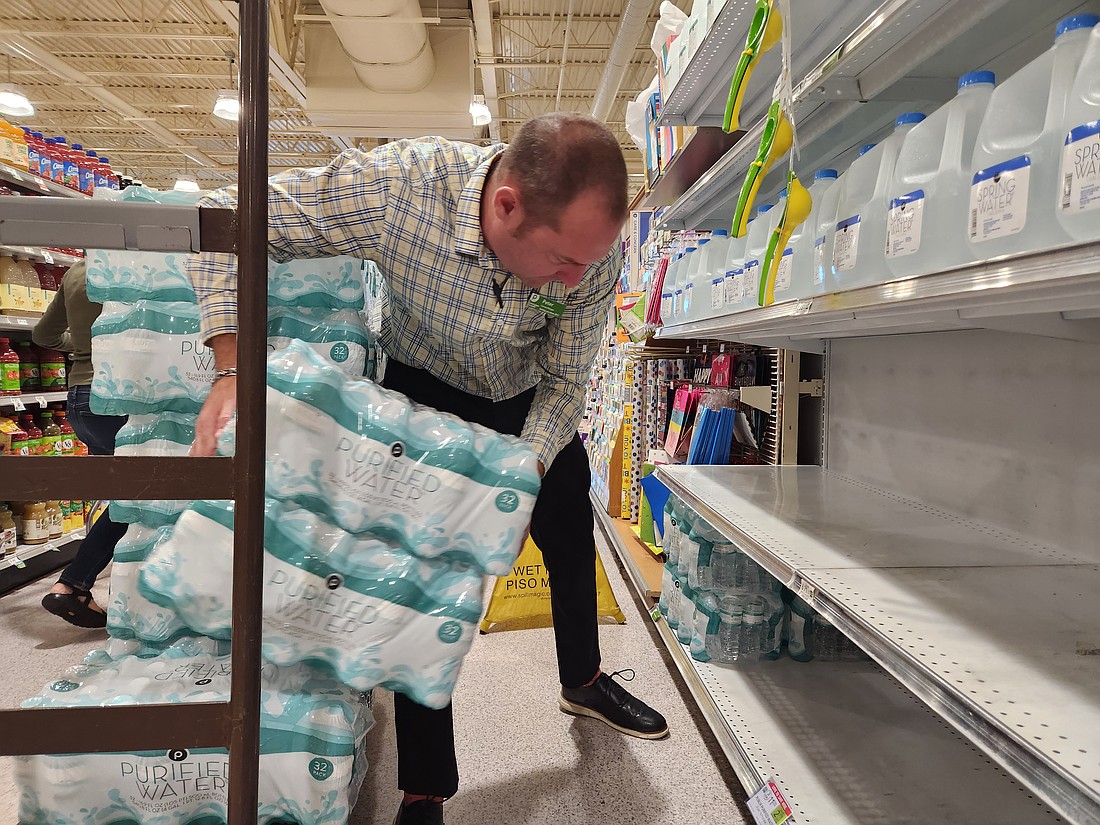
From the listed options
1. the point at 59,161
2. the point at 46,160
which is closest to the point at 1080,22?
the point at 46,160

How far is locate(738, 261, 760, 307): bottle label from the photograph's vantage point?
180 cm

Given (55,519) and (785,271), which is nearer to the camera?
(785,271)

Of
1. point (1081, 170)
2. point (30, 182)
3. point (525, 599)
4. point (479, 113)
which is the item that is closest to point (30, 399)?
point (30, 182)

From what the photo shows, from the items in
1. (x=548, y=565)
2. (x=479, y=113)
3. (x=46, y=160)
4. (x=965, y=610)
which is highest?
(x=479, y=113)

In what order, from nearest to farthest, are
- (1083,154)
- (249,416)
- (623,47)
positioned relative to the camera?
(1083,154)
(249,416)
(623,47)

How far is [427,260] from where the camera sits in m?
1.48

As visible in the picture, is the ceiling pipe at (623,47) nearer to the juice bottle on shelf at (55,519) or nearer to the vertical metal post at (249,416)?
the juice bottle on shelf at (55,519)

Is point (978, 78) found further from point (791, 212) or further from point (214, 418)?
point (214, 418)

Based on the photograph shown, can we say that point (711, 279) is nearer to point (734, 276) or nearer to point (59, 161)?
point (734, 276)

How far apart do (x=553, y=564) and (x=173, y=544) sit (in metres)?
1.12

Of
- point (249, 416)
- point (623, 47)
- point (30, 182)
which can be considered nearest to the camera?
point (249, 416)

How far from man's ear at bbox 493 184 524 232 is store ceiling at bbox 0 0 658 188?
178 inches

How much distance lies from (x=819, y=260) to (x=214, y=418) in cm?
123

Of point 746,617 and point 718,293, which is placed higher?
point 718,293
